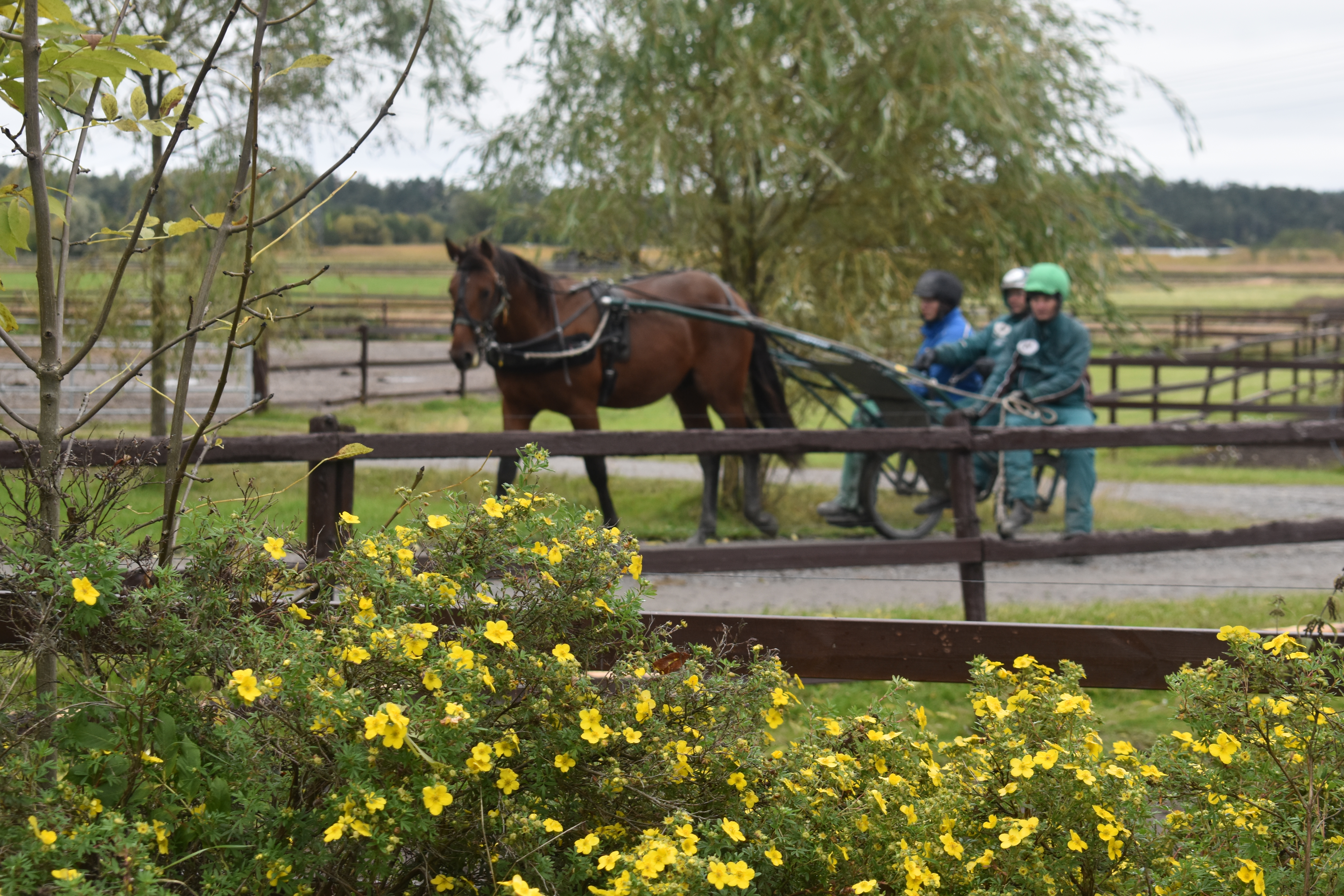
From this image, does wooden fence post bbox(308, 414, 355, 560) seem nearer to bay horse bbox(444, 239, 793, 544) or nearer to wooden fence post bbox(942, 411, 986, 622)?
bay horse bbox(444, 239, 793, 544)

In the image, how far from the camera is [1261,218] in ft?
355

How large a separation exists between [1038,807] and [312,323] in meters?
16.0

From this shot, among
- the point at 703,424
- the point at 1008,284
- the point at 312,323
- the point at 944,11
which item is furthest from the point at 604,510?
the point at 312,323

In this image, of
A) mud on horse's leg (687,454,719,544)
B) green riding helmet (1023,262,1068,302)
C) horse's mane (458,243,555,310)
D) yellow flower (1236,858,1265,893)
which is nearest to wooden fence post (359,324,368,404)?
mud on horse's leg (687,454,719,544)

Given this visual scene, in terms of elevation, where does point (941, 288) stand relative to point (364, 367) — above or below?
above

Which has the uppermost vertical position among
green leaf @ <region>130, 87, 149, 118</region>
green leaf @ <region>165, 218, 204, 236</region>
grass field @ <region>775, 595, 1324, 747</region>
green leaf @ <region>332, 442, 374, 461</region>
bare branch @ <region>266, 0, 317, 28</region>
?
bare branch @ <region>266, 0, 317, 28</region>

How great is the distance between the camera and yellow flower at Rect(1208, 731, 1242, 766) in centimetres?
201

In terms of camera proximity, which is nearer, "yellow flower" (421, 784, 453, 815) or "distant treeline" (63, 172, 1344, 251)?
"yellow flower" (421, 784, 453, 815)

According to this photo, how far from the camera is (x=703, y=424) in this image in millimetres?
8883

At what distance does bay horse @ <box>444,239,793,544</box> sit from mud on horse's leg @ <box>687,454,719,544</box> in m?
0.01

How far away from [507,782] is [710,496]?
6.41 metres

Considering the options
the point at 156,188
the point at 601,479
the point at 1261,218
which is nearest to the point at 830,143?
the point at 601,479

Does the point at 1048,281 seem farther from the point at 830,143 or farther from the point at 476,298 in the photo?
the point at 476,298

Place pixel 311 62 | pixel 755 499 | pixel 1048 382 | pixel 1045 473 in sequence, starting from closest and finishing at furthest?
1. pixel 311 62
2. pixel 1048 382
3. pixel 755 499
4. pixel 1045 473
